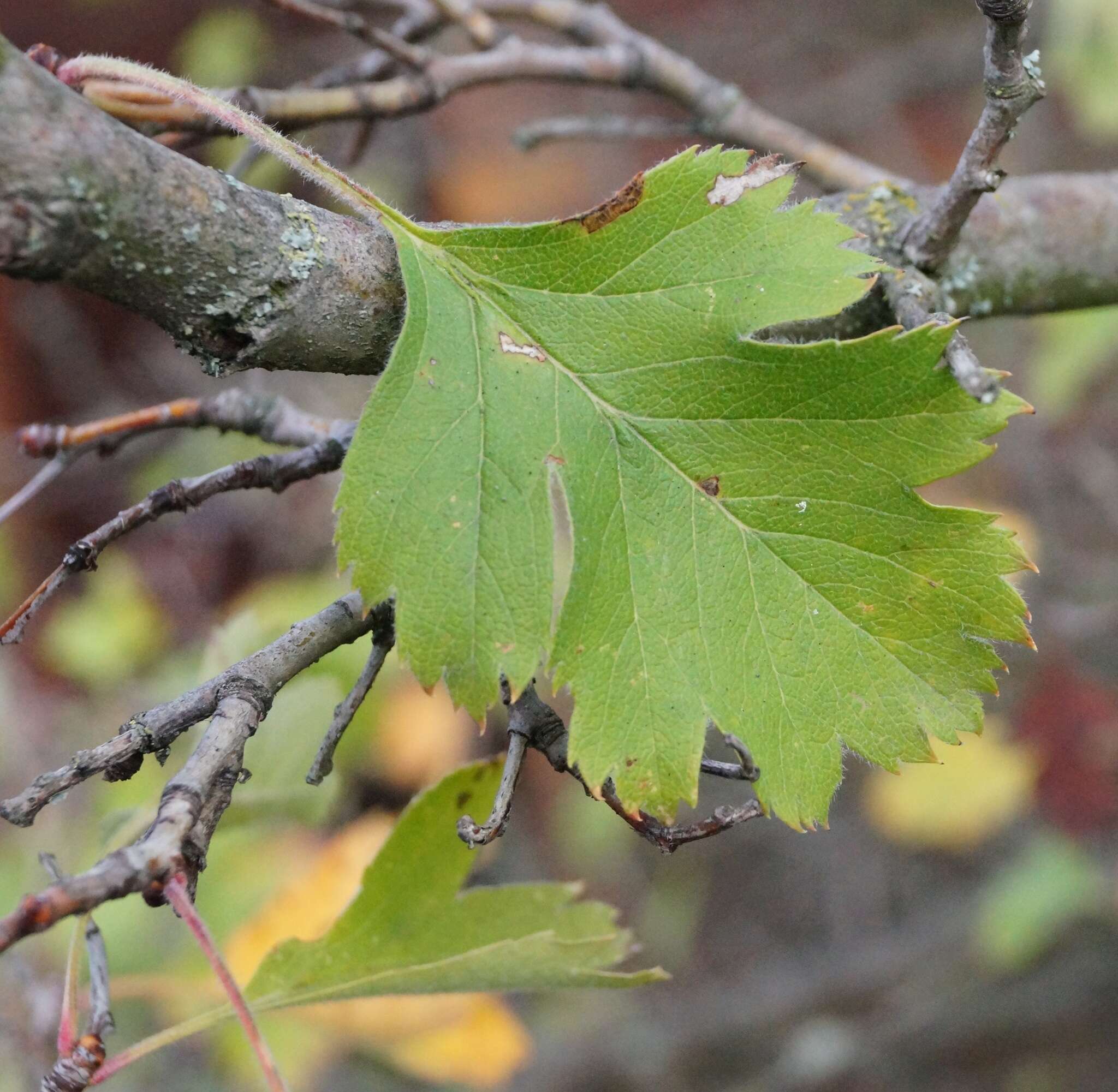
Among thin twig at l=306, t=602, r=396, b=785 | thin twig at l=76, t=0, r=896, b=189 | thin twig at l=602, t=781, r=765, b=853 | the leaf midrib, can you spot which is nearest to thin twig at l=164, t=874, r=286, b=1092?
thin twig at l=306, t=602, r=396, b=785

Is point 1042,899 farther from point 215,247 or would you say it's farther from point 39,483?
point 215,247

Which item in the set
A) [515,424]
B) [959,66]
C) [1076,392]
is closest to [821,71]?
[959,66]

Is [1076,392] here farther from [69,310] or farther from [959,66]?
[69,310]

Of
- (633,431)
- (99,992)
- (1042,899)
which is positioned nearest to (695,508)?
(633,431)

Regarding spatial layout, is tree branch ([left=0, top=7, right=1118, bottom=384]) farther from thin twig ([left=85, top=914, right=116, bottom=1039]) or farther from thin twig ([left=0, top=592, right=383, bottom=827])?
thin twig ([left=85, top=914, right=116, bottom=1039])

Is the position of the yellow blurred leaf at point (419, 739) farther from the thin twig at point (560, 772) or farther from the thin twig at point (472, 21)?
the thin twig at point (560, 772)

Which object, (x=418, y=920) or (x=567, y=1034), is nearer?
(x=418, y=920)
